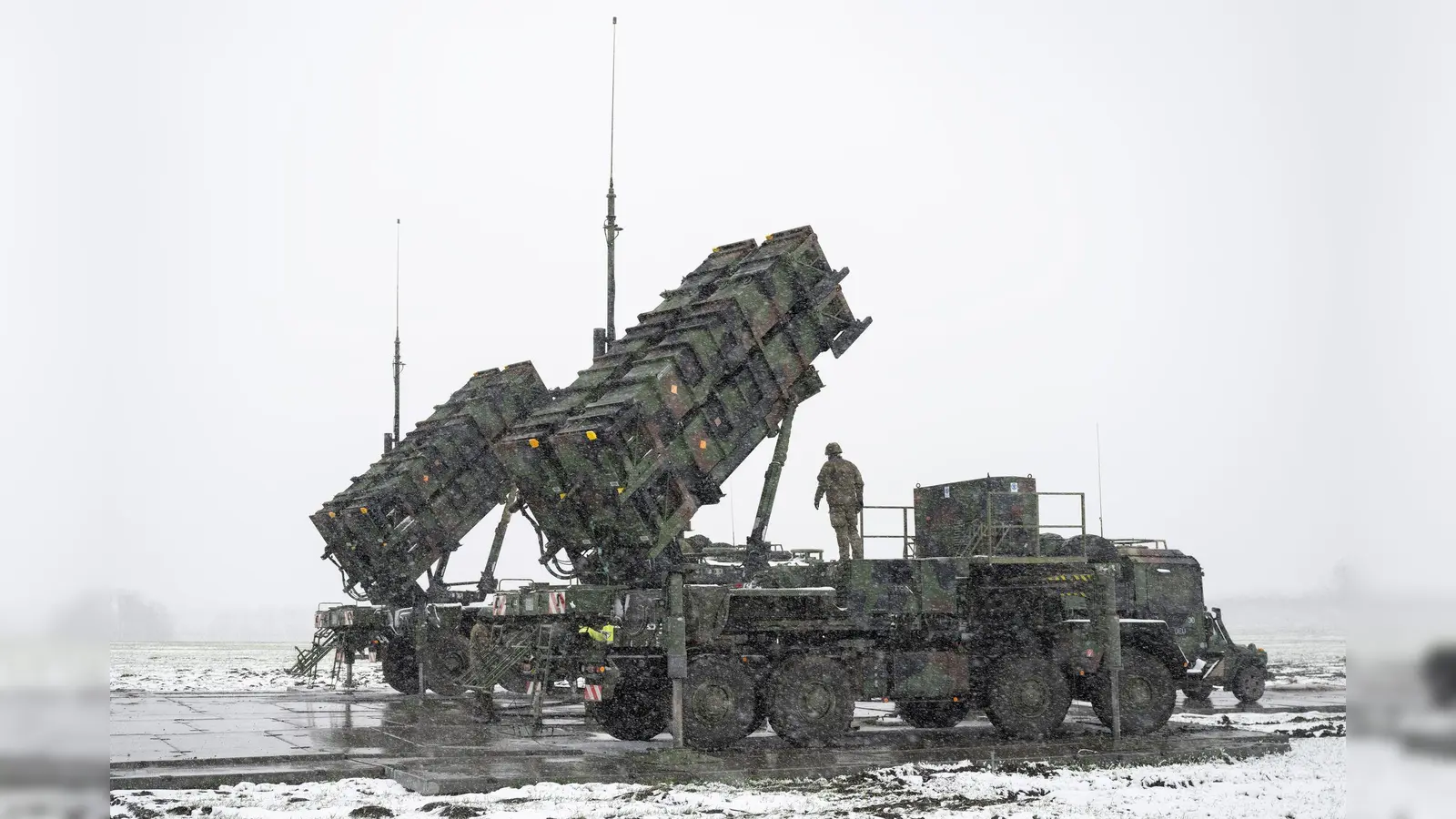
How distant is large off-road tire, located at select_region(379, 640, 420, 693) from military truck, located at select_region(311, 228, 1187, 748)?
329 inches

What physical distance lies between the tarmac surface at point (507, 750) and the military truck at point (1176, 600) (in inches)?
38.8

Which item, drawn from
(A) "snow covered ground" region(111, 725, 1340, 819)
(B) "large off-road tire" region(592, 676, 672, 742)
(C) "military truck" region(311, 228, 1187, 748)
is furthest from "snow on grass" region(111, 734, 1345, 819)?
(B) "large off-road tire" region(592, 676, 672, 742)

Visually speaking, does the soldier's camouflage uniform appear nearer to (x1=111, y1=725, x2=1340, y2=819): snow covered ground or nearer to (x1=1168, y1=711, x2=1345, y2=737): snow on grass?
(x1=111, y1=725, x2=1340, y2=819): snow covered ground

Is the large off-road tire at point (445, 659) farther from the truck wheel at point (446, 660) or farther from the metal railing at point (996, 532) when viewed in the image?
the metal railing at point (996, 532)

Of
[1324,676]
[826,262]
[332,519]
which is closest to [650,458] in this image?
[826,262]

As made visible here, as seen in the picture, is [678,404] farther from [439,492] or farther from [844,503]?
[439,492]

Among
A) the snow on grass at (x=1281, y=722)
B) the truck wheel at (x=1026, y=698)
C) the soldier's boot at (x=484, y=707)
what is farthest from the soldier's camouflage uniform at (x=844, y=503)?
the snow on grass at (x=1281, y=722)

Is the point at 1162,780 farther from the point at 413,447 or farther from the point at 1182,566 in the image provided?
the point at 413,447

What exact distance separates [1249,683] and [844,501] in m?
8.65

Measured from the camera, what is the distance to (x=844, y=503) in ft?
51.1

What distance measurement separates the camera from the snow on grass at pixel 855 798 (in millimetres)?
9844

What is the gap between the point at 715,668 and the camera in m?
14.0

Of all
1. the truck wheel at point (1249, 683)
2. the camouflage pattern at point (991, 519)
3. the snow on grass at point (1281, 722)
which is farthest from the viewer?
the truck wheel at point (1249, 683)
